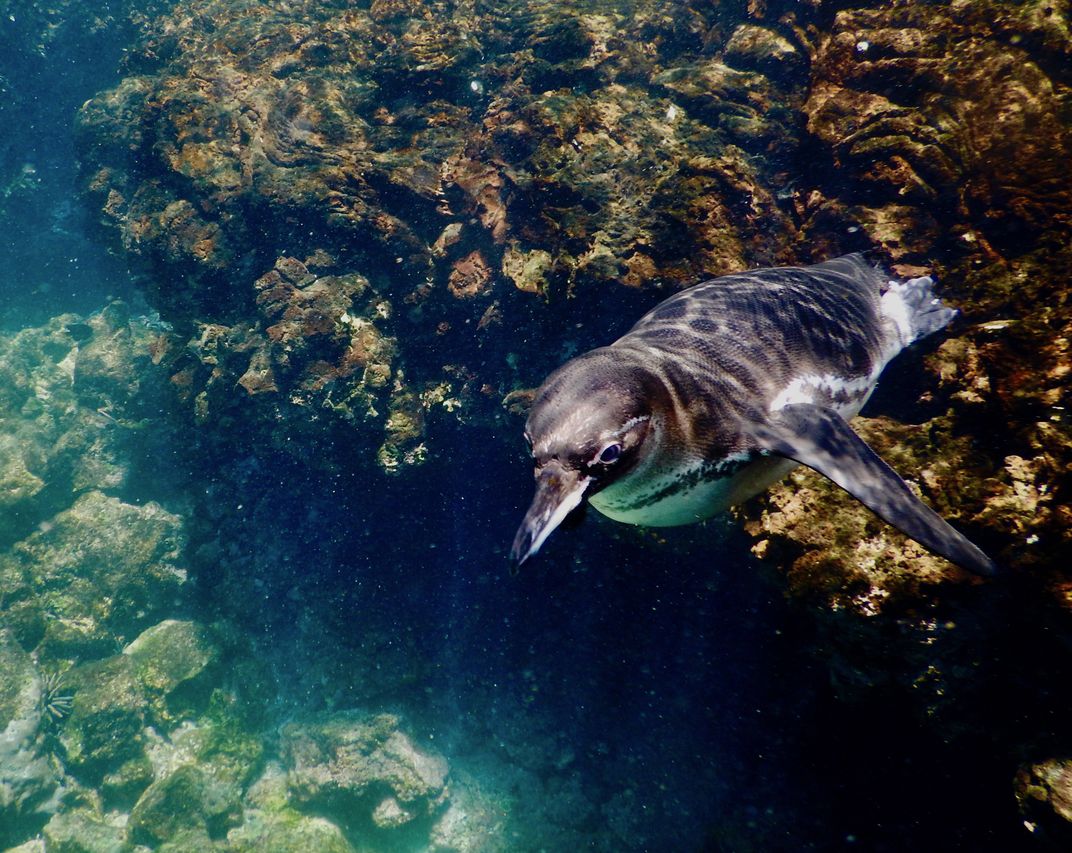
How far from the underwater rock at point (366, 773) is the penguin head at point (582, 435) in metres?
8.94

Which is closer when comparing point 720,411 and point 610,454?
point 610,454

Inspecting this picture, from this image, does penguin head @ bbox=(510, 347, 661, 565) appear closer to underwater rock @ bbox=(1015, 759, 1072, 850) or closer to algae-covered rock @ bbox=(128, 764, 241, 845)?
underwater rock @ bbox=(1015, 759, 1072, 850)

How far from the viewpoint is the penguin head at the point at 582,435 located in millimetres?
2016

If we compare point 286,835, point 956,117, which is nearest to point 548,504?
point 956,117

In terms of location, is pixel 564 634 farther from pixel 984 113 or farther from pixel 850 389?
pixel 984 113

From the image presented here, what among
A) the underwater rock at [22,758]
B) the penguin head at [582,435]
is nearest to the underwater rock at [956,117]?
the penguin head at [582,435]

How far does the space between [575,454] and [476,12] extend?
40.9 feet

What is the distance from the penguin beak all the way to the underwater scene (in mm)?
20

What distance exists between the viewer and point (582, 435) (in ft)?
7.08

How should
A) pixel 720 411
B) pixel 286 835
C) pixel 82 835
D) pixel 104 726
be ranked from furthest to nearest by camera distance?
pixel 104 726
pixel 82 835
pixel 286 835
pixel 720 411

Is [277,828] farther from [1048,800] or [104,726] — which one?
[1048,800]

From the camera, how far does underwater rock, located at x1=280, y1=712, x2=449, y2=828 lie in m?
8.70

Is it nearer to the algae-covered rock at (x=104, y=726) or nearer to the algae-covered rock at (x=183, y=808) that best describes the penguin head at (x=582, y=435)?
the algae-covered rock at (x=183, y=808)

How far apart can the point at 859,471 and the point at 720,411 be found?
2.29 ft
